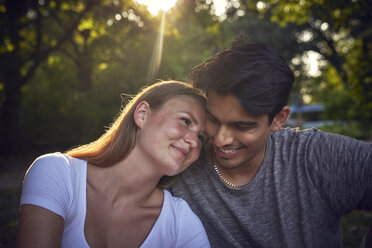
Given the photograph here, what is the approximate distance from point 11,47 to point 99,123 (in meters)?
5.46

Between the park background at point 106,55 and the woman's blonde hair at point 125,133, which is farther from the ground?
the park background at point 106,55

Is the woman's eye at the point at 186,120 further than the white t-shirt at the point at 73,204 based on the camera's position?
Yes

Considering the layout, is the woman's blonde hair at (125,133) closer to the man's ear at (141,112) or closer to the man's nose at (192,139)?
the man's ear at (141,112)

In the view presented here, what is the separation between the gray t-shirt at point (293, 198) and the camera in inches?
107

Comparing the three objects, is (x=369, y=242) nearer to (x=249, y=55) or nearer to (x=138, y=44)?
(x=249, y=55)

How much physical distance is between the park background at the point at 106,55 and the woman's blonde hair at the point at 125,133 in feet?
9.61

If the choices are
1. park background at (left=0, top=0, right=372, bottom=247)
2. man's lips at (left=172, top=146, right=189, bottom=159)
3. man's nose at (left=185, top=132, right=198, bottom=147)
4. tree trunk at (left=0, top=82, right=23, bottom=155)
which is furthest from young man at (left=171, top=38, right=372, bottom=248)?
tree trunk at (left=0, top=82, right=23, bottom=155)

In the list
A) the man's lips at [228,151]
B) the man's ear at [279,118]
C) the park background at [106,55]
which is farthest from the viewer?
the park background at [106,55]

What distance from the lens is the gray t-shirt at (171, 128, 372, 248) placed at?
273 centimetres

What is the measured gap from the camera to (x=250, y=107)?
2.79 m

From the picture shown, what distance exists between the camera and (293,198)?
2893mm

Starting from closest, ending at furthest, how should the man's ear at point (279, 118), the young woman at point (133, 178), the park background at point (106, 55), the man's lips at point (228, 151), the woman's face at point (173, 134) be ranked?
the young woman at point (133, 178)
the woman's face at point (173, 134)
the man's lips at point (228, 151)
the man's ear at point (279, 118)
the park background at point (106, 55)

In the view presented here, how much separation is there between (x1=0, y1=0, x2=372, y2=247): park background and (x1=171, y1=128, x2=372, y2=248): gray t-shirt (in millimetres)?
1985

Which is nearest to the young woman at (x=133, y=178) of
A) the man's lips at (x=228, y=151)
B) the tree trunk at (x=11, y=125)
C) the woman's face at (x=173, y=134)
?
the woman's face at (x=173, y=134)
